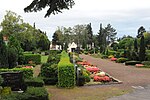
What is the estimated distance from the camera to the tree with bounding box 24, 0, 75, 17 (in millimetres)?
7406

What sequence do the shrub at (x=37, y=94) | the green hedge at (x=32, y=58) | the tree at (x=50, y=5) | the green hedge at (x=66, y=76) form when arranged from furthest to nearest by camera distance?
the green hedge at (x=32, y=58) → the green hedge at (x=66, y=76) → the shrub at (x=37, y=94) → the tree at (x=50, y=5)

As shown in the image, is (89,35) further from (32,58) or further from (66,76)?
(66,76)

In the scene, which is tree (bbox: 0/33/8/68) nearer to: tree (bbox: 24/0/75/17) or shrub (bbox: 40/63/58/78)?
shrub (bbox: 40/63/58/78)

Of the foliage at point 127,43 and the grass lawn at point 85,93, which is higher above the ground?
the foliage at point 127,43

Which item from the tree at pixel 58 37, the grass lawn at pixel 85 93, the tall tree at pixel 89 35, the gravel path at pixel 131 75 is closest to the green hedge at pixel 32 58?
the gravel path at pixel 131 75

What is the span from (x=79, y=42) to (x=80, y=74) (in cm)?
8630

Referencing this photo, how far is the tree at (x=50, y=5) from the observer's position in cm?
741

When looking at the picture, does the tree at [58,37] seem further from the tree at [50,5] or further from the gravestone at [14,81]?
the tree at [50,5]

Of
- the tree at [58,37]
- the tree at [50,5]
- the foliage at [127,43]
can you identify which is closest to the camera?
the tree at [50,5]

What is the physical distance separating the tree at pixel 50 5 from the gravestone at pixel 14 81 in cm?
500

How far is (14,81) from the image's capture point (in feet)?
39.5

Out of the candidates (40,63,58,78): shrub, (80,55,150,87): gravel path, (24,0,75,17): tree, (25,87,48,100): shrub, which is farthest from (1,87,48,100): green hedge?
(80,55,150,87): gravel path

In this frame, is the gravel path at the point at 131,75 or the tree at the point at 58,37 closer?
the gravel path at the point at 131,75

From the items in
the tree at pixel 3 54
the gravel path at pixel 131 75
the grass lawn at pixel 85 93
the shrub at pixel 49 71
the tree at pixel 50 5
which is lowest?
the grass lawn at pixel 85 93
